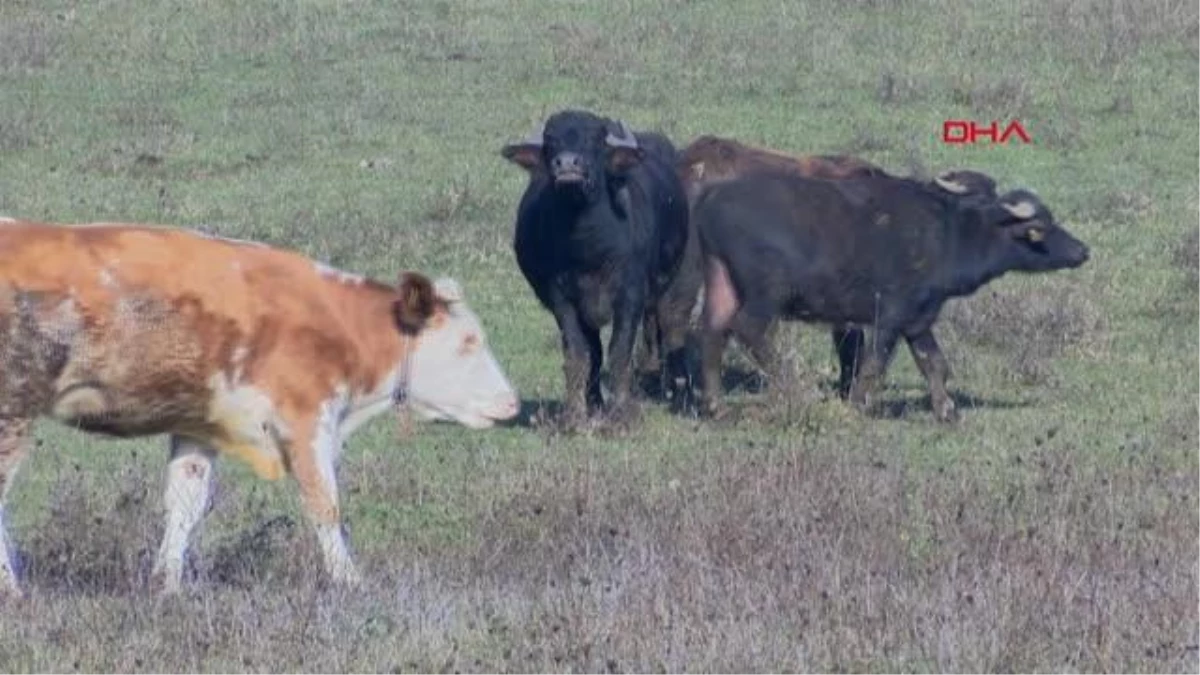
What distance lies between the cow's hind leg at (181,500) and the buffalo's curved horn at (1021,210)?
669cm

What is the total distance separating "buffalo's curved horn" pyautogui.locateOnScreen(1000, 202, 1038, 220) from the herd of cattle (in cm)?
2

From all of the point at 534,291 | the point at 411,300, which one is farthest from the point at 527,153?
the point at 411,300

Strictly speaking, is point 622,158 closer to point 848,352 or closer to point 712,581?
point 848,352

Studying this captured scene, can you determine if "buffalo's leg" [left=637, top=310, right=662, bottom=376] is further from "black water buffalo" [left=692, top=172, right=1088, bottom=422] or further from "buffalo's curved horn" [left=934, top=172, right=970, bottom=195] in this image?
"buffalo's curved horn" [left=934, top=172, right=970, bottom=195]

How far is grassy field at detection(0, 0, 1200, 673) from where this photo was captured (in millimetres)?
8602

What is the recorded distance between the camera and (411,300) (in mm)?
10711

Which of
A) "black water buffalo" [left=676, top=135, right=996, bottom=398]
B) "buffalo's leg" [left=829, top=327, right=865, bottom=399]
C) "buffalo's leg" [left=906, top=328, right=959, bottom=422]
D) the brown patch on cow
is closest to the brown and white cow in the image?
the brown patch on cow

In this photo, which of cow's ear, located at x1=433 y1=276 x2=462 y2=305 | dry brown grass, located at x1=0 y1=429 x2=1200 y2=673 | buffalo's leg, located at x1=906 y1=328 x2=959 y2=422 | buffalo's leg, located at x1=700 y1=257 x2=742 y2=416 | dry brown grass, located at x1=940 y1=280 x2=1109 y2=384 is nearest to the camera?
dry brown grass, located at x1=0 y1=429 x2=1200 y2=673

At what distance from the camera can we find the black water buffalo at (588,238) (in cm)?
1472

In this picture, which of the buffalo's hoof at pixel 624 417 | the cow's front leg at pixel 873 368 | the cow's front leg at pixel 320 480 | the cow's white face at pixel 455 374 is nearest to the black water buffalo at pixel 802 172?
the cow's front leg at pixel 873 368

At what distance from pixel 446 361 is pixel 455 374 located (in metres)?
0.08

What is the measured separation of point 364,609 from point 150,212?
11.8m

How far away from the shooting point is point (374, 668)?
806cm

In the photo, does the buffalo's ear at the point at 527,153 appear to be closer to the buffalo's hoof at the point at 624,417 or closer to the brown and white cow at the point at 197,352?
the buffalo's hoof at the point at 624,417
